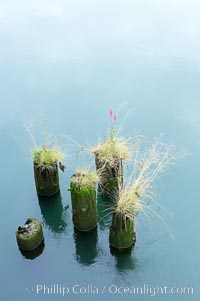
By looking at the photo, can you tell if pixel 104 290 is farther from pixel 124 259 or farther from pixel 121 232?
pixel 121 232

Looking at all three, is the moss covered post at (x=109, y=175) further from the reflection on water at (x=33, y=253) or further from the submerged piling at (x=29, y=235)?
the reflection on water at (x=33, y=253)

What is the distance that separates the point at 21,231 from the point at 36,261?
1.28ft

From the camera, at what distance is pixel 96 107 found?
7.88 m

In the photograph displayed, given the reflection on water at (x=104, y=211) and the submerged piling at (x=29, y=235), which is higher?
the reflection on water at (x=104, y=211)

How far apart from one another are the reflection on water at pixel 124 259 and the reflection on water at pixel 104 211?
450mm

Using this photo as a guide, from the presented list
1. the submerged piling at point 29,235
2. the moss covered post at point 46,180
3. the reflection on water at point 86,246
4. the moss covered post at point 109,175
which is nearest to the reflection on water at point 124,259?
the reflection on water at point 86,246

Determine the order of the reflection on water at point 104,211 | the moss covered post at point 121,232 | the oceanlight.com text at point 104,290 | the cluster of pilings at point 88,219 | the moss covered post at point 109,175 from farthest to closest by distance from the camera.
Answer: the reflection on water at point 104,211 < the moss covered post at point 109,175 < the cluster of pilings at point 88,219 < the moss covered post at point 121,232 < the oceanlight.com text at point 104,290

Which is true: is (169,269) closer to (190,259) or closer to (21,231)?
(190,259)

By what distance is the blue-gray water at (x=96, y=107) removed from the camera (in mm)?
4688

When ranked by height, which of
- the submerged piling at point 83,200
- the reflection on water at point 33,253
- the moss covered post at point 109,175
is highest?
the moss covered post at point 109,175

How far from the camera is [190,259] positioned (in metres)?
4.80

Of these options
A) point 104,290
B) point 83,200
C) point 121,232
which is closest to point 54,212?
point 83,200

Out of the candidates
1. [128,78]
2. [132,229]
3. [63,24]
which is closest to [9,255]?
[132,229]

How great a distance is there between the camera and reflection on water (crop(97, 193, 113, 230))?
5257 mm
